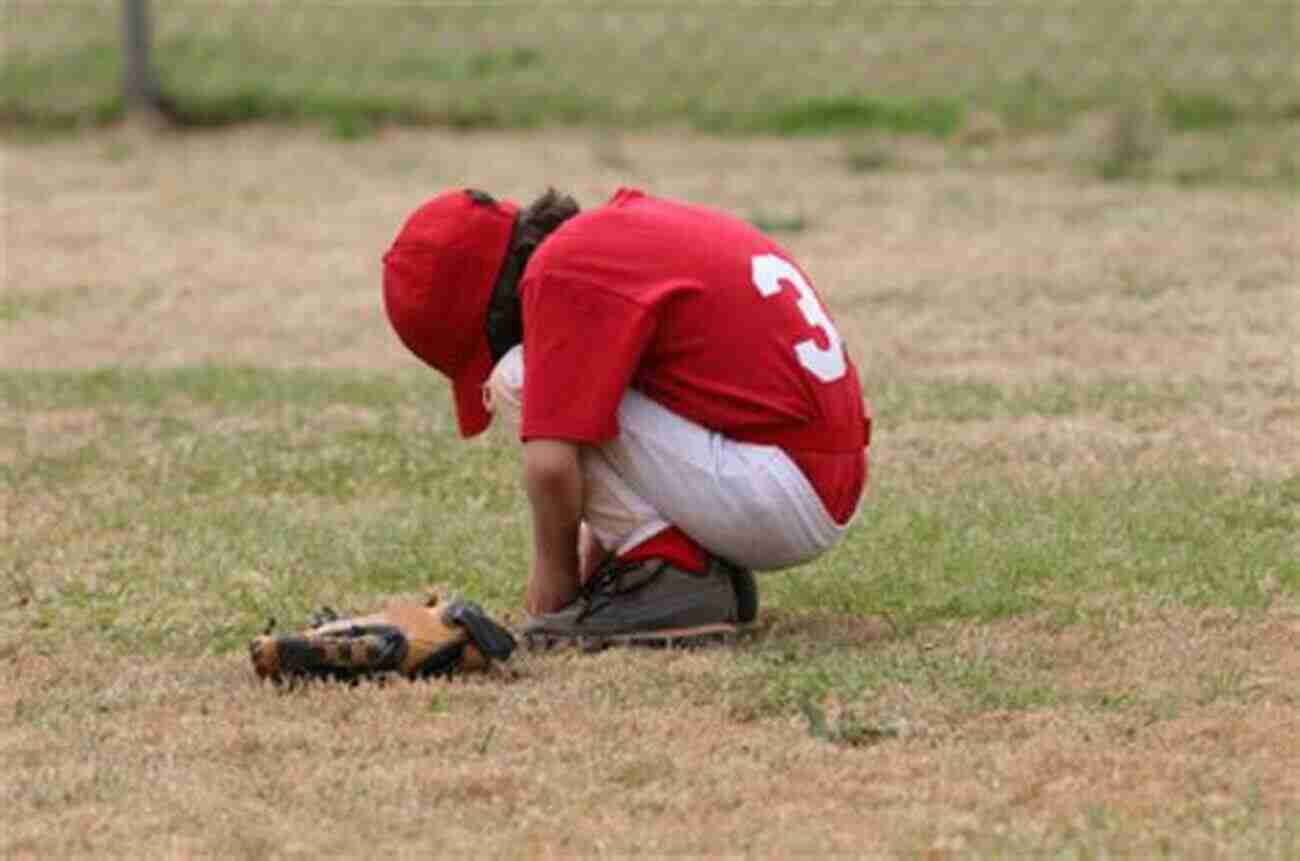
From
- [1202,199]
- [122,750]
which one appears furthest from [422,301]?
[1202,199]

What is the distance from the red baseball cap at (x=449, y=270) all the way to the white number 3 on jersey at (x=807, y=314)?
462 millimetres

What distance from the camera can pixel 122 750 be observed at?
5.12 m

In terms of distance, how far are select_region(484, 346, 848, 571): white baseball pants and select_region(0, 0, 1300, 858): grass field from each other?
0.74 feet

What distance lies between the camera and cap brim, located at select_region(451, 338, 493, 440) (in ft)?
19.4

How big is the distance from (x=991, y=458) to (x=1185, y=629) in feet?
6.66

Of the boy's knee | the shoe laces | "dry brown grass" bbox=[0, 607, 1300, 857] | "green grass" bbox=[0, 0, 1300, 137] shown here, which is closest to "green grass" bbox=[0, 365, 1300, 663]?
"dry brown grass" bbox=[0, 607, 1300, 857]

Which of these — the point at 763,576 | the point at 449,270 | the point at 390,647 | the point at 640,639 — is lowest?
the point at 763,576

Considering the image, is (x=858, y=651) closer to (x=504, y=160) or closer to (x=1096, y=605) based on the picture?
(x=1096, y=605)

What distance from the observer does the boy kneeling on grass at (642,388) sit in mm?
5633

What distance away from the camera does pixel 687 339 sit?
5738mm

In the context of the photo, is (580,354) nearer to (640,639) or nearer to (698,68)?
(640,639)

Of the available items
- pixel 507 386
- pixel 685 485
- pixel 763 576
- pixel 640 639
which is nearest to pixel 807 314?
pixel 685 485

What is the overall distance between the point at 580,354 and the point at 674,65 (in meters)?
10.3

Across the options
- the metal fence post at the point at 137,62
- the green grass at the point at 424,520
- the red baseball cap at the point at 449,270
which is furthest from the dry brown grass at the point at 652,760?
the metal fence post at the point at 137,62
